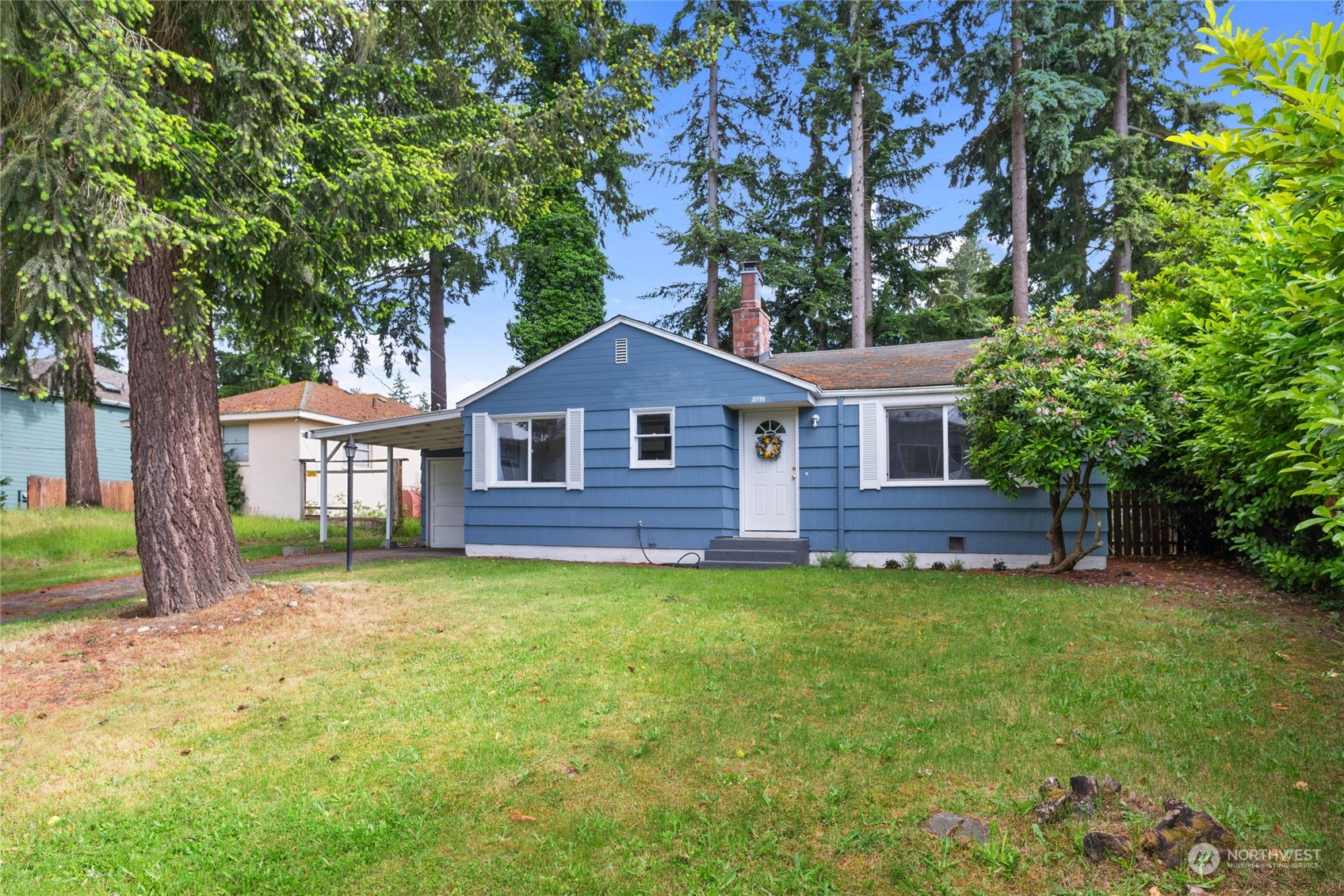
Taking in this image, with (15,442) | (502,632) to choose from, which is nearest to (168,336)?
(502,632)

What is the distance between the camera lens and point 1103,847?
2.48m

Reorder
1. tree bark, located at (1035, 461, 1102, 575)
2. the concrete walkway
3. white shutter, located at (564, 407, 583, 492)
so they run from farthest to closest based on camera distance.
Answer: white shutter, located at (564, 407, 583, 492), tree bark, located at (1035, 461, 1102, 575), the concrete walkway

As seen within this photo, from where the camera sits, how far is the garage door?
15.7 m

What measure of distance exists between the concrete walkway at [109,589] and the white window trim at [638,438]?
13.1ft

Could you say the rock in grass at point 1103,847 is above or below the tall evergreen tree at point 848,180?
below

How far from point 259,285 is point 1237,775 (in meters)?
8.65

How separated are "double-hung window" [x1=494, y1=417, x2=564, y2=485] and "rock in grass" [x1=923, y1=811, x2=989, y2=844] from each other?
1003 cm

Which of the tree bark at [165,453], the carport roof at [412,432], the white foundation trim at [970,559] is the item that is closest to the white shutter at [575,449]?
the carport roof at [412,432]

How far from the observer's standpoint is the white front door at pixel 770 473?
1134cm

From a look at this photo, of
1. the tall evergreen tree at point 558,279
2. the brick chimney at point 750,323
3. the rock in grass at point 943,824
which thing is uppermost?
the tall evergreen tree at point 558,279

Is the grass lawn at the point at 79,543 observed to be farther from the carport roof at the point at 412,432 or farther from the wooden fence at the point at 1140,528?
the wooden fence at the point at 1140,528

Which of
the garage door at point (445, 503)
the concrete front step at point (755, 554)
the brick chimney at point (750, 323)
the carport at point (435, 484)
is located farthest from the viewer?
the garage door at point (445, 503)

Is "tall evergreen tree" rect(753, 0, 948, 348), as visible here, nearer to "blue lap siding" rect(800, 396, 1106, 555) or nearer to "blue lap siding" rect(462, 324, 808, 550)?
"blue lap siding" rect(800, 396, 1106, 555)

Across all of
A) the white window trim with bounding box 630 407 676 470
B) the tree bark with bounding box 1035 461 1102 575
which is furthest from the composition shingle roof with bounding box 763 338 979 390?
the tree bark with bounding box 1035 461 1102 575
